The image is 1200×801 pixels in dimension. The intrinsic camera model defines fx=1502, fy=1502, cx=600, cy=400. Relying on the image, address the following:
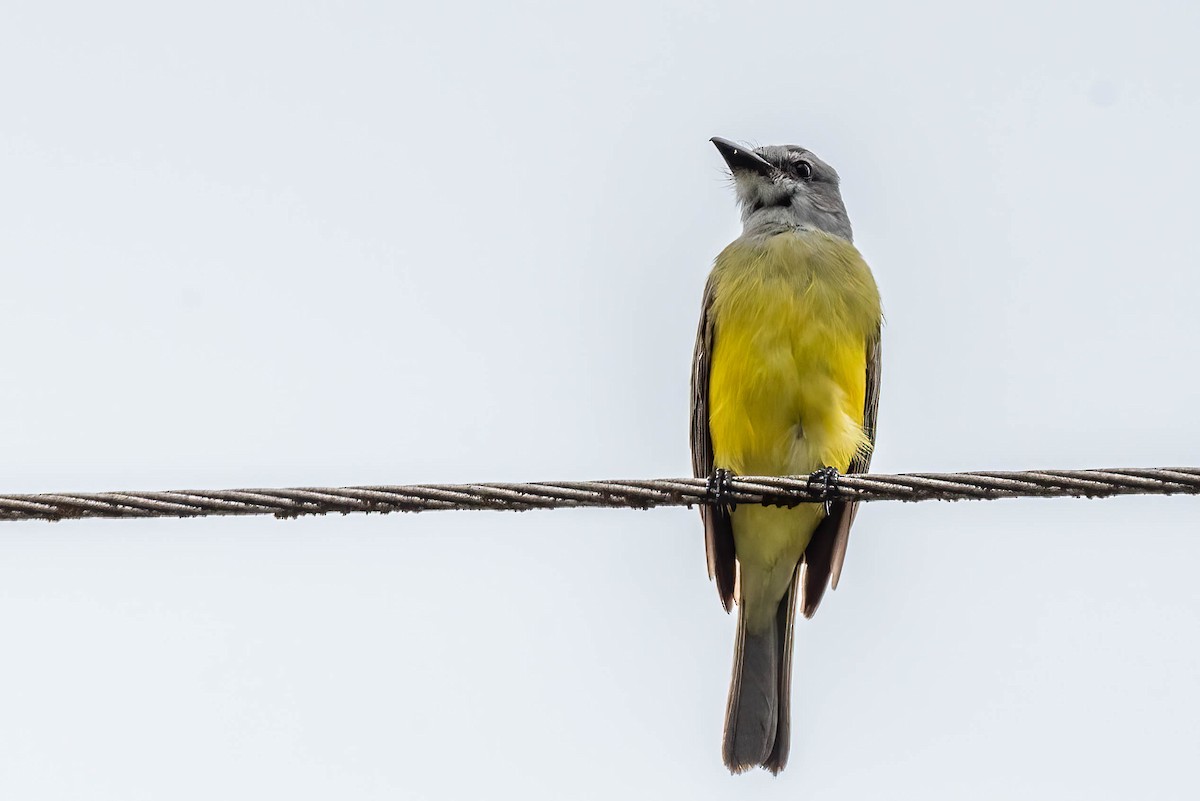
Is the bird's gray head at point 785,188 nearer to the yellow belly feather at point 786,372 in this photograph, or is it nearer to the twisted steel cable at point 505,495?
the yellow belly feather at point 786,372

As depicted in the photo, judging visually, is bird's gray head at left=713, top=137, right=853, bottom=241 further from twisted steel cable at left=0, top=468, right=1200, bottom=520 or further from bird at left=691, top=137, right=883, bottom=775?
twisted steel cable at left=0, top=468, right=1200, bottom=520

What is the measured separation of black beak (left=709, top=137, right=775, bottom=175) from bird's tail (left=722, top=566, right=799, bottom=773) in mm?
2350

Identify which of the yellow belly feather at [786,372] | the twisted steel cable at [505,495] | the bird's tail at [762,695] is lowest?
the bird's tail at [762,695]

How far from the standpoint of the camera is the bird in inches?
277

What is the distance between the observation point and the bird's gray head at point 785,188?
8.24 meters

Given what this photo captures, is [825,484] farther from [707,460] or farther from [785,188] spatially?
[785,188]

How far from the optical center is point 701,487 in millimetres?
4867

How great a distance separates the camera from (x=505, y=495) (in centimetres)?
443

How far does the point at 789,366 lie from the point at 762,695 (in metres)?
1.79

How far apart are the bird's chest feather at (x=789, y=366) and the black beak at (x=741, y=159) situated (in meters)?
Answer: 1.18

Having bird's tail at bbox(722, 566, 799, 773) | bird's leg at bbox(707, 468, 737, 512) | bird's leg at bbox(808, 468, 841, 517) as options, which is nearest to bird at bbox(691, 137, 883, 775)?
bird's tail at bbox(722, 566, 799, 773)

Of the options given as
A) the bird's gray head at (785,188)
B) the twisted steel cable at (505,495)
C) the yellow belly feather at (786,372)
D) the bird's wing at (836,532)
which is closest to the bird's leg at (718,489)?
the twisted steel cable at (505,495)

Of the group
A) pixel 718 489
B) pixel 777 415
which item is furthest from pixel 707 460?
pixel 718 489

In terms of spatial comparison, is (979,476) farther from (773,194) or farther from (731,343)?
(773,194)
